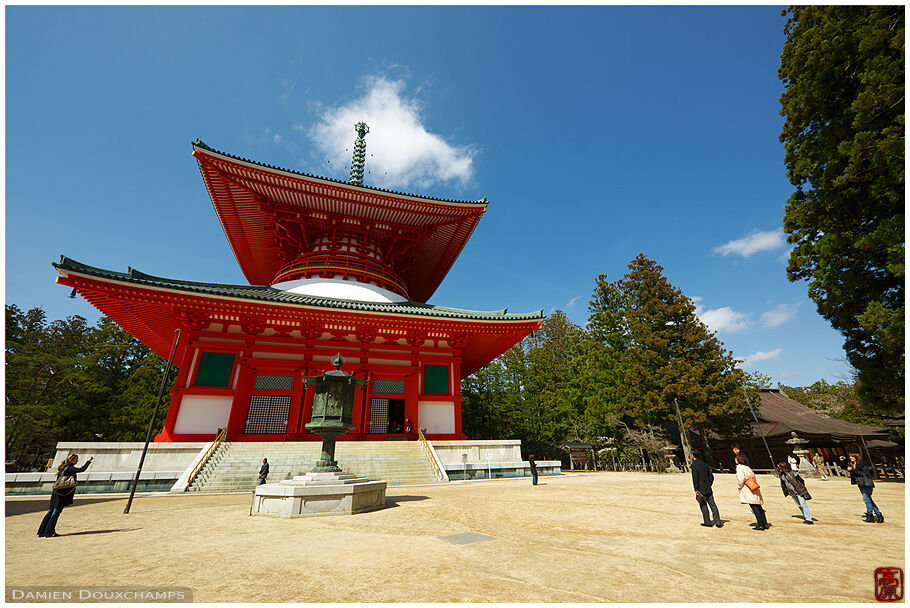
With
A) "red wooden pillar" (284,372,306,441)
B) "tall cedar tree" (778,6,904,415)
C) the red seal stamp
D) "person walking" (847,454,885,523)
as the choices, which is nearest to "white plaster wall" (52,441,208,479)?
"red wooden pillar" (284,372,306,441)

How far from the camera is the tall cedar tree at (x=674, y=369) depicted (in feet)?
71.9

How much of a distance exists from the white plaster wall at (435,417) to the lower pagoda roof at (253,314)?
2.83 meters

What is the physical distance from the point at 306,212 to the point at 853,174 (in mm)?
20213

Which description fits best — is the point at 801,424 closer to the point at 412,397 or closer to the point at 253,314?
the point at 412,397

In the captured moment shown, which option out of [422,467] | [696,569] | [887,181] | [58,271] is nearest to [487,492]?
[422,467]

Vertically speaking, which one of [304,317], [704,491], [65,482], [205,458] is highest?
[304,317]

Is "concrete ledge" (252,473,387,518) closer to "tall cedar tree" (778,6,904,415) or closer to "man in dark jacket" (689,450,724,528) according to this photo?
"man in dark jacket" (689,450,724,528)

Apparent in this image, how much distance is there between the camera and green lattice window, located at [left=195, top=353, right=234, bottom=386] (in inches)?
599

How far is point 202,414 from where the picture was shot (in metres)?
14.8

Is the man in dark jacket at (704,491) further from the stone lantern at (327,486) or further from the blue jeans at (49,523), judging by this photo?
the blue jeans at (49,523)

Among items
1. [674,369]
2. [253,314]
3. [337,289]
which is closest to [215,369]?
[253,314]

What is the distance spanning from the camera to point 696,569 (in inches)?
157

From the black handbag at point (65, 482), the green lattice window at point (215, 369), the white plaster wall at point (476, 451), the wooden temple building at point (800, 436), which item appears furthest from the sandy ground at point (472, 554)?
the wooden temple building at point (800, 436)

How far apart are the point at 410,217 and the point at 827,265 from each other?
16.3 metres
